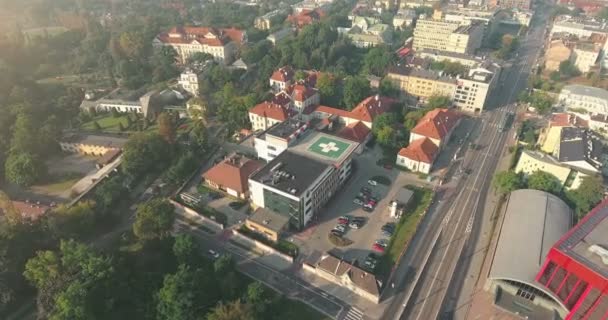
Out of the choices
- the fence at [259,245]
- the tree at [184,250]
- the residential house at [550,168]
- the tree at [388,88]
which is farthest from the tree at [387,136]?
the tree at [184,250]

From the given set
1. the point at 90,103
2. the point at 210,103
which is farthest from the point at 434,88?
the point at 90,103

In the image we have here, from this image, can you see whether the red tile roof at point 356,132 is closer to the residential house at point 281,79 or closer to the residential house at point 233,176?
the residential house at point 233,176

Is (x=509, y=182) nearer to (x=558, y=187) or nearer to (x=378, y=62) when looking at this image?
(x=558, y=187)

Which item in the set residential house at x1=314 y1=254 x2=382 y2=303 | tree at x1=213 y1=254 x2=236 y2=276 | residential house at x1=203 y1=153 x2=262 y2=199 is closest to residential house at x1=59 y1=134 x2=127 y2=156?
residential house at x1=203 y1=153 x2=262 y2=199

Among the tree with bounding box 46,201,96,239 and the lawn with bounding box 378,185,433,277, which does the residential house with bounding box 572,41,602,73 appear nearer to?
the lawn with bounding box 378,185,433,277

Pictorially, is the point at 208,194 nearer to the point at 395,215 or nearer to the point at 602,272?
the point at 395,215

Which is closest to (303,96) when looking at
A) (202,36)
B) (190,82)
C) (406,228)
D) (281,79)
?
(281,79)
